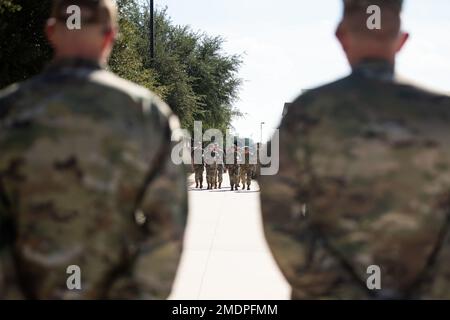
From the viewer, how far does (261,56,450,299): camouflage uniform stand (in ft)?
9.03

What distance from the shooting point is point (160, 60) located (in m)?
38.2

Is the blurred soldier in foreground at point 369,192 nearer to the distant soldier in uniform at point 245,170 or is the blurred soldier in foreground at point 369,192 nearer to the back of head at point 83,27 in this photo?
the back of head at point 83,27

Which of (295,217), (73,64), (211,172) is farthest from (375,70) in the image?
(211,172)

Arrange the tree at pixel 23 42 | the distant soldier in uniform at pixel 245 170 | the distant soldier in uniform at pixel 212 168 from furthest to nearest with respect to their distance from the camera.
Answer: the distant soldier in uniform at pixel 212 168 < the distant soldier in uniform at pixel 245 170 < the tree at pixel 23 42

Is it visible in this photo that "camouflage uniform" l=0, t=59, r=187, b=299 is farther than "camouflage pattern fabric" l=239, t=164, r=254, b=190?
No

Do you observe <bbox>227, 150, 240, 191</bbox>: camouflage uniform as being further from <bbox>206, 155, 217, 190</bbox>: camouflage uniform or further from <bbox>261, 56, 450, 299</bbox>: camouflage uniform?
<bbox>261, 56, 450, 299</bbox>: camouflage uniform

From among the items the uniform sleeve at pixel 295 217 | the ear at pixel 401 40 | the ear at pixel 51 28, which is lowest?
the uniform sleeve at pixel 295 217

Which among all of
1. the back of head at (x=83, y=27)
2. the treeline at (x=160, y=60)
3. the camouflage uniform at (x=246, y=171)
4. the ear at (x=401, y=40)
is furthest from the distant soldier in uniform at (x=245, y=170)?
the back of head at (x=83, y=27)

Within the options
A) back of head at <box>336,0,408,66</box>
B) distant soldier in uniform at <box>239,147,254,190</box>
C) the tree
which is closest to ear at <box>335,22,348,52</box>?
back of head at <box>336,0,408,66</box>

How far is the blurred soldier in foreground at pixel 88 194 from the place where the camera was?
264cm

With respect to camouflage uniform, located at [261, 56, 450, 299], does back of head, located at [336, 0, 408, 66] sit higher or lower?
higher

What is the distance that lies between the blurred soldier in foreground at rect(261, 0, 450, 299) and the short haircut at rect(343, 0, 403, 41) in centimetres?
18

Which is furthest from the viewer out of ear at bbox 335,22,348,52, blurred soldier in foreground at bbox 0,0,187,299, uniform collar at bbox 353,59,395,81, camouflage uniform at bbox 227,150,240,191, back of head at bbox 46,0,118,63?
camouflage uniform at bbox 227,150,240,191

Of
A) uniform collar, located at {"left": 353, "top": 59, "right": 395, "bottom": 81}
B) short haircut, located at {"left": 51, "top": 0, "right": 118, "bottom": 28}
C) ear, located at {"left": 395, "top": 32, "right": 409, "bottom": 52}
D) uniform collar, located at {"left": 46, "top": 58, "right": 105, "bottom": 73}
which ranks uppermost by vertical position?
short haircut, located at {"left": 51, "top": 0, "right": 118, "bottom": 28}
